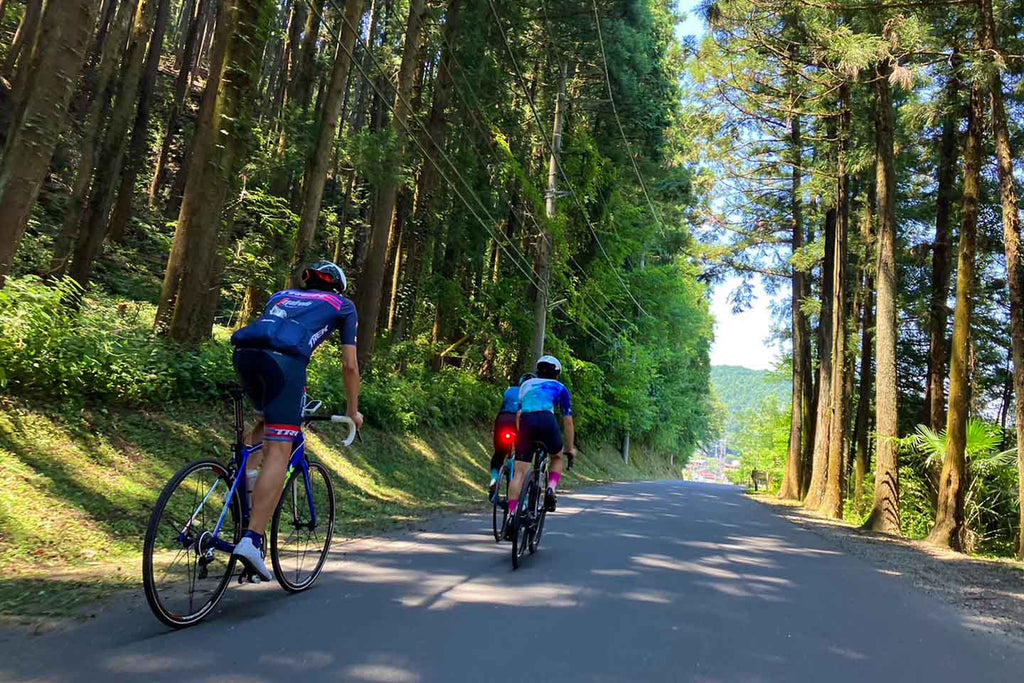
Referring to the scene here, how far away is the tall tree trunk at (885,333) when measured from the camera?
12.2 m

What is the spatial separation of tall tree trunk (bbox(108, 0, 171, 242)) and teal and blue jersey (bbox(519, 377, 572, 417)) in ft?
51.0

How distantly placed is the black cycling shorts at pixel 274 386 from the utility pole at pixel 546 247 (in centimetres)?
1736

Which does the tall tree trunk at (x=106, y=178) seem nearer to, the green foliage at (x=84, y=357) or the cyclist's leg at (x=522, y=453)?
the green foliage at (x=84, y=357)

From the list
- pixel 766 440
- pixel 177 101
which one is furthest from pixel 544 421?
pixel 766 440

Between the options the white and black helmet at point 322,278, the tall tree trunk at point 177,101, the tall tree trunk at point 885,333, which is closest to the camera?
the white and black helmet at point 322,278

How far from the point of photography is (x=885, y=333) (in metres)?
13.0

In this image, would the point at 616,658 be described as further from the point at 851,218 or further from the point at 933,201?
the point at 851,218

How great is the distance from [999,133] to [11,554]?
12850 mm

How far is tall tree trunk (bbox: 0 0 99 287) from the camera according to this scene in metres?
6.09

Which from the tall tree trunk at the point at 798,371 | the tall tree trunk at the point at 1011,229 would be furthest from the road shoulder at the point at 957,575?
the tall tree trunk at the point at 798,371

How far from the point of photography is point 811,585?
5898mm

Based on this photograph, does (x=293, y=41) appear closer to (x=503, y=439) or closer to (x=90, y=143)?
(x=90, y=143)

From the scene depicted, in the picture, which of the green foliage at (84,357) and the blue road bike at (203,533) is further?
the green foliage at (84,357)

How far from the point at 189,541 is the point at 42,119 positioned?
475 centimetres
